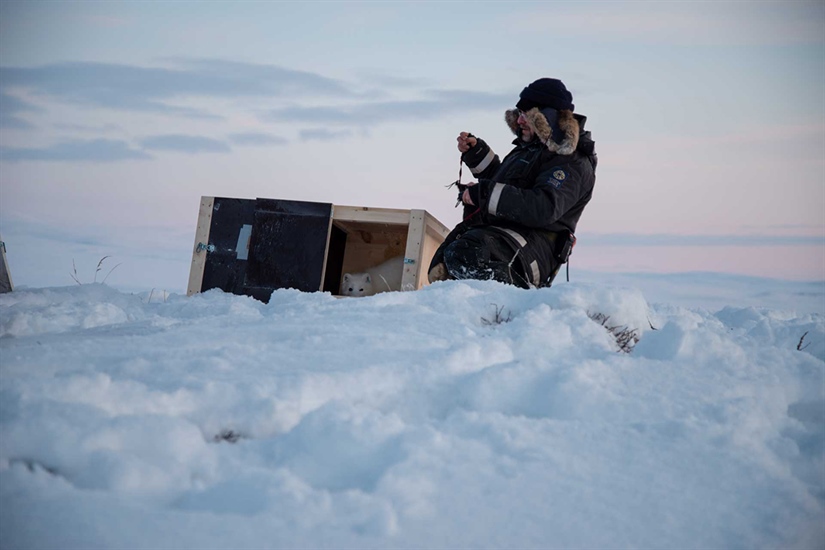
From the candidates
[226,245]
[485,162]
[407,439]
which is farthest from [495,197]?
[226,245]

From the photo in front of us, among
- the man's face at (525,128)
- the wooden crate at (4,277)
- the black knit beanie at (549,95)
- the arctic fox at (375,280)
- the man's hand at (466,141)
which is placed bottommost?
the wooden crate at (4,277)

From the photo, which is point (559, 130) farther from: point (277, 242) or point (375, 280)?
point (375, 280)

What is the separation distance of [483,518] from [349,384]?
2.27ft

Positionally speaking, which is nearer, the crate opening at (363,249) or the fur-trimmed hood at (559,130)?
the fur-trimmed hood at (559,130)

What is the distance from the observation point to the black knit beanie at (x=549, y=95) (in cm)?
539

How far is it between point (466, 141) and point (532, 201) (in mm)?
1112

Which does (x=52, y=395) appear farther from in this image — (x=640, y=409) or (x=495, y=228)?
(x=495, y=228)

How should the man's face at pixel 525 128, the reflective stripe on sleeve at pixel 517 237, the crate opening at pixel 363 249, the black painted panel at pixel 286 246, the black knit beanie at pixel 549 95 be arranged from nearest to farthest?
the reflective stripe on sleeve at pixel 517 237
the black knit beanie at pixel 549 95
the man's face at pixel 525 128
the black painted panel at pixel 286 246
the crate opening at pixel 363 249

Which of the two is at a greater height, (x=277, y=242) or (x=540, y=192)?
(x=540, y=192)

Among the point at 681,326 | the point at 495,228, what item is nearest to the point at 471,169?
the point at 495,228

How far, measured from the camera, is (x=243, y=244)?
7344mm

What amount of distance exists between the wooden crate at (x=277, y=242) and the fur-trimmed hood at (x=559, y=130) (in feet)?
5.89

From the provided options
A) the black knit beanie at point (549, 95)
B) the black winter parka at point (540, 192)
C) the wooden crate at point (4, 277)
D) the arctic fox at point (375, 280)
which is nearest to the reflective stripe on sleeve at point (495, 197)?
the black winter parka at point (540, 192)

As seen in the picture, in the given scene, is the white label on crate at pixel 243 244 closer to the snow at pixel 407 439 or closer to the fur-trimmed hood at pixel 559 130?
the fur-trimmed hood at pixel 559 130
